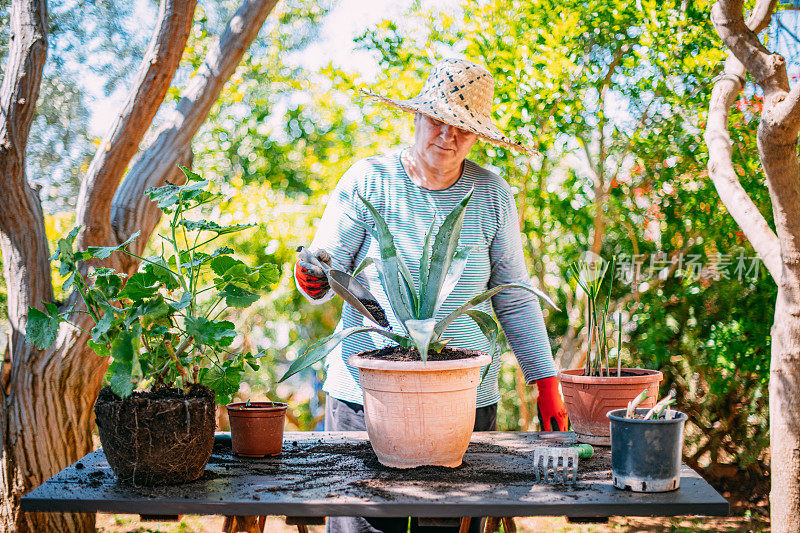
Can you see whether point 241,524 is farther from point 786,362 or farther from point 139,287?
point 786,362

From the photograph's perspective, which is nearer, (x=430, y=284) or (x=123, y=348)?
(x=123, y=348)

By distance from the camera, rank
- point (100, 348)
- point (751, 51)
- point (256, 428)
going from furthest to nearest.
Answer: point (751, 51) → point (256, 428) → point (100, 348)

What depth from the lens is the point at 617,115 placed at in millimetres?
4109

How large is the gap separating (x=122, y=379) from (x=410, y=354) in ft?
2.02

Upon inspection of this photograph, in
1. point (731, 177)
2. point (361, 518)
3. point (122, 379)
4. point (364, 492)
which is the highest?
point (731, 177)

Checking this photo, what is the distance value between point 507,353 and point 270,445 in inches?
126

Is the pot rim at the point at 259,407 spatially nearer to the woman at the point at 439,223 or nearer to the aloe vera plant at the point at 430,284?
the aloe vera plant at the point at 430,284

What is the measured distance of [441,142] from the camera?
2043 millimetres

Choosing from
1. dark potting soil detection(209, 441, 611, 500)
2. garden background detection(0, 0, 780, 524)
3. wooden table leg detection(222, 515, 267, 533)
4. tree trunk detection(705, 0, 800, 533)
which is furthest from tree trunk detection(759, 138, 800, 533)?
wooden table leg detection(222, 515, 267, 533)

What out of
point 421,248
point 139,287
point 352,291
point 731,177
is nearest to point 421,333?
point 352,291

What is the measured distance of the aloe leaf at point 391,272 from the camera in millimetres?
1595

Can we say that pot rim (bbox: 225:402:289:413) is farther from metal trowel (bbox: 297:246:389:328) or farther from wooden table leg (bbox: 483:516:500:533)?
wooden table leg (bbox: 483:516:500:533)

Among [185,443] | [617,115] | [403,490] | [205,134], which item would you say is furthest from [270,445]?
[205,134]

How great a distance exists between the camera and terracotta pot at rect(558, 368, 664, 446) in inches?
69.0
